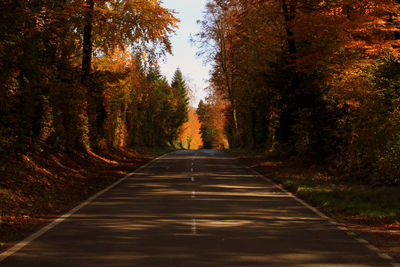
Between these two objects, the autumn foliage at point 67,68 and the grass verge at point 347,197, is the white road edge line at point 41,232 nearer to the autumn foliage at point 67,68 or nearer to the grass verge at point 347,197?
the autumn foliage at point 67,68

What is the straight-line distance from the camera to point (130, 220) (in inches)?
388

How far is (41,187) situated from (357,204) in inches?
378

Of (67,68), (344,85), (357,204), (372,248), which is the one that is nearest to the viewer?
(372,248)

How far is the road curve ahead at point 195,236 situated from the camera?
263 inches

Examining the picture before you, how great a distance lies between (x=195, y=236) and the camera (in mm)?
8250

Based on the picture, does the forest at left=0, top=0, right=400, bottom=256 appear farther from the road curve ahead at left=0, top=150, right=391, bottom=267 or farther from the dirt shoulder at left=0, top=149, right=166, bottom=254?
the road curve ahead at left=0, top=150, right=391, bottom=267

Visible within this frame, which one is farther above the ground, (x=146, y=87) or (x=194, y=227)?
(x=146, y=87)

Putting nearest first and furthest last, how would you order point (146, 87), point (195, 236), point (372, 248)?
point (372, 248) → point (195, 236) → point (146, 87)

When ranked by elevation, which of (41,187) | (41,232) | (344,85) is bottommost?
(41,232)

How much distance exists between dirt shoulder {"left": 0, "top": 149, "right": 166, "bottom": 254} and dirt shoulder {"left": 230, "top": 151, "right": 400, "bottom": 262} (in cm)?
678

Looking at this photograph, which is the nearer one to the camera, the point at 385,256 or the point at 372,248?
the point at 385,256

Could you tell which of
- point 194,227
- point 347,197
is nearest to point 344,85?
point 347,197

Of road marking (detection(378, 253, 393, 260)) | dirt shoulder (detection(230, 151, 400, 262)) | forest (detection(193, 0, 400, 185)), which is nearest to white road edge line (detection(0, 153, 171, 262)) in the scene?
road marking (detection(378, 253, 393, 260))

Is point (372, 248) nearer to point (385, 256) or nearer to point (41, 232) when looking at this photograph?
point (385, 256)
